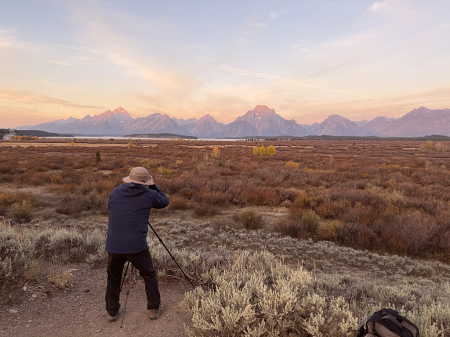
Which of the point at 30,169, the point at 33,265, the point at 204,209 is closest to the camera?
the point at 33,265

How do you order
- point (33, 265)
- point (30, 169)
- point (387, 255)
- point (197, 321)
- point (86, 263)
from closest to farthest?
point (197, 321) < point (33, 265) < point (86, 263) < point (387, 255) < point (30, 169)

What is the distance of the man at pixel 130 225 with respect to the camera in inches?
127

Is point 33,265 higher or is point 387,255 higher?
point 33,265

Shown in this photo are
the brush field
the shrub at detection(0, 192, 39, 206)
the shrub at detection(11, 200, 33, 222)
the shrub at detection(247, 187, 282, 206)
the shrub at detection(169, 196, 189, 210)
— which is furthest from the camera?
the shrub at detection(247, 187, 282, 206)

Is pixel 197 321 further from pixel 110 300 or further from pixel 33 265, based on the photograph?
pixel 33 265

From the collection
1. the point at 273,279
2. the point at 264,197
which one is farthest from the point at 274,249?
the point at 264,197

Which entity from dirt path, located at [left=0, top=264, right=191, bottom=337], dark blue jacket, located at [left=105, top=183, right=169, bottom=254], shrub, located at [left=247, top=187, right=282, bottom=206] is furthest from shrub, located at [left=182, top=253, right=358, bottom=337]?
shrub, located at [left=247, top=187, right=282, bottom=206]

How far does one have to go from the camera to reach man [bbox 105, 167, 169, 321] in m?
3.23

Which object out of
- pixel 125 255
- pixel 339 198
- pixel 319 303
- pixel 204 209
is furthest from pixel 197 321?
pixel 339 198

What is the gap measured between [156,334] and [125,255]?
4.00 ft

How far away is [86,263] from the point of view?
5.50 meters

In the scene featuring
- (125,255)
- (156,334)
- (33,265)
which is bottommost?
(156,334)

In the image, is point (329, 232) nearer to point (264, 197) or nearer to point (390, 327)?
point (264, 197)

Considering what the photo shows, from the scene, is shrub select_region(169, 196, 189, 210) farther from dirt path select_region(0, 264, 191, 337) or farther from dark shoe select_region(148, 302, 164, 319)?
dark shoe select_region(148, 302, 164, 319)
